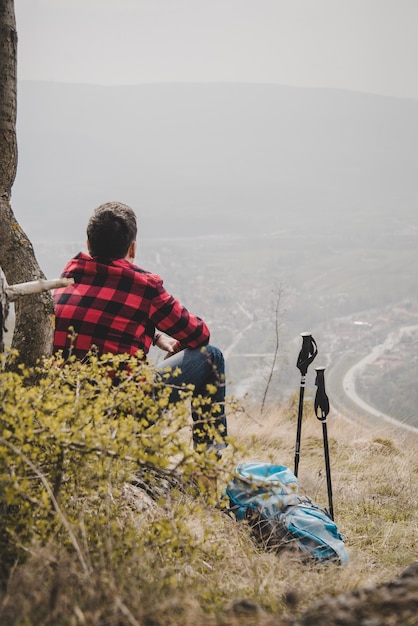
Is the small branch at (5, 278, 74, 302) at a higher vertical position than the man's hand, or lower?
higher

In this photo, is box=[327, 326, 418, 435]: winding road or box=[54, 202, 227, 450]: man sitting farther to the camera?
box=[327, 326, 418, 435]: winding road

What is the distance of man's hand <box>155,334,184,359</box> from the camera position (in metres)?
3.52

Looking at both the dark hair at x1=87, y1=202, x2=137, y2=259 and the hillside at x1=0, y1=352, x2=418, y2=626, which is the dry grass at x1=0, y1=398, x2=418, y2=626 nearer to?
the hillside at x1=0, y1=352, x2=418, y2=626

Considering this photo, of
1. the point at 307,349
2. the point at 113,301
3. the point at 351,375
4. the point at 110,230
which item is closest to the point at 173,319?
the point at 113,301

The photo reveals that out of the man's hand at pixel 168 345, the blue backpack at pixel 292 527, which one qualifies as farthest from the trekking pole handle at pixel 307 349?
the blue backpack at pixel 292 527

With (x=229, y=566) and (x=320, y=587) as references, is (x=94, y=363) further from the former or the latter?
(x=320, y=587)

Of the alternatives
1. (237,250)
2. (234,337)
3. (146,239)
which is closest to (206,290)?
(234,337)

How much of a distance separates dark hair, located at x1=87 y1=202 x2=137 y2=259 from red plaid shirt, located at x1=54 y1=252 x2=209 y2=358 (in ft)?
0.20

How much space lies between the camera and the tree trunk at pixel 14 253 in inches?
118

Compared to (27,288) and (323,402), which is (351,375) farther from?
(27,288)

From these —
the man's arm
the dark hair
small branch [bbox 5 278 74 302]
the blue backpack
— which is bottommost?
the blue backpack

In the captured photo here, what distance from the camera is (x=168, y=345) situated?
142 inches

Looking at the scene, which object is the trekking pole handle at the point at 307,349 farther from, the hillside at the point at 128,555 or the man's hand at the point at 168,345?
the hillside at the point at 128,555

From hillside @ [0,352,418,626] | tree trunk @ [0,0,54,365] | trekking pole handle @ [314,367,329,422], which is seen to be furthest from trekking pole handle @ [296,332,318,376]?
→ tree trunk @ [0,0,54,365]
